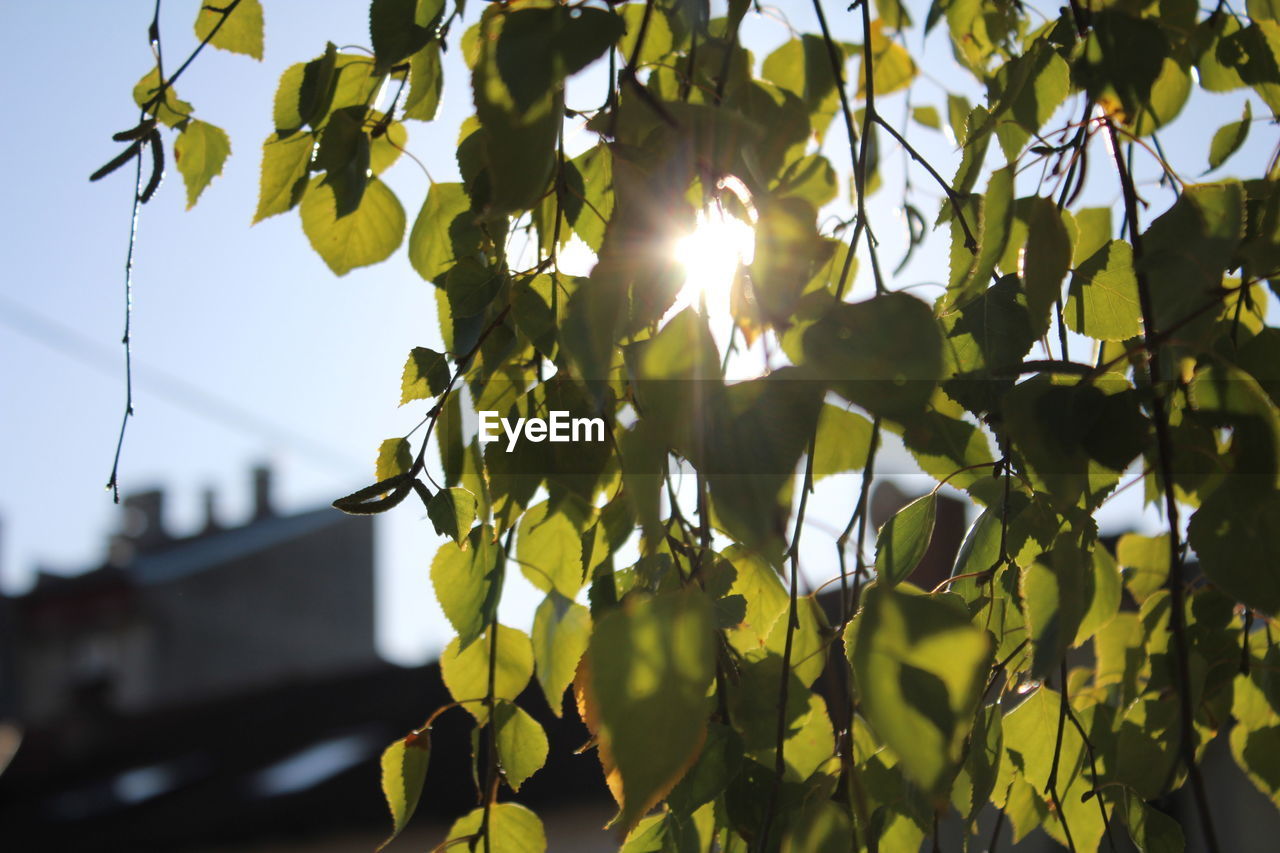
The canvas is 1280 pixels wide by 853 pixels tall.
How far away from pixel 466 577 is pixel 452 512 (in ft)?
0.31

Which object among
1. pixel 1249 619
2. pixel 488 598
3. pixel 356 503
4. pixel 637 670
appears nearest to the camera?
pixel 637 670

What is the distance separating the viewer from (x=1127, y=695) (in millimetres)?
804

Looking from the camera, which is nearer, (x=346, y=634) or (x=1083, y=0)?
(x=1083, y=0)

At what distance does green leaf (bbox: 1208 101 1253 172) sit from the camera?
75cm

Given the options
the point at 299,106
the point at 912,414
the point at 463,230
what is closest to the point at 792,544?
the point at 912,414

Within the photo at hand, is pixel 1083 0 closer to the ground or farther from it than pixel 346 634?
farther from it

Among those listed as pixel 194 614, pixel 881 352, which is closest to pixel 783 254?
pixel 881 352

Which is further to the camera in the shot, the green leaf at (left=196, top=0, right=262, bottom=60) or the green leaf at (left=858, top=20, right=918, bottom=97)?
the green leaf at (left=858, top=20, right=918, bottom=97)

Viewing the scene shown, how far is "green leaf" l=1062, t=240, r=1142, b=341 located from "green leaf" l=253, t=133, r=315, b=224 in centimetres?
47

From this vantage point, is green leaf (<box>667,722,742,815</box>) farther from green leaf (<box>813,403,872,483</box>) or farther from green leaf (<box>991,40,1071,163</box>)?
green leaf (<box>991,40,1071,163</box>)

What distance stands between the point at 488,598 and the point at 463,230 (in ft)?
0.68

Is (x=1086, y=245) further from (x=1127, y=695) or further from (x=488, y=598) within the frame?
(x=488, y=598)

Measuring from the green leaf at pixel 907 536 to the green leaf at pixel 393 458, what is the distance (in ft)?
0.82

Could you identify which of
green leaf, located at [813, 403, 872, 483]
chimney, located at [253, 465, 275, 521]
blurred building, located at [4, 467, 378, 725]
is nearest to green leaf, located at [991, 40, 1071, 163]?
green leaf, located at [813, 403, 872, 483]
